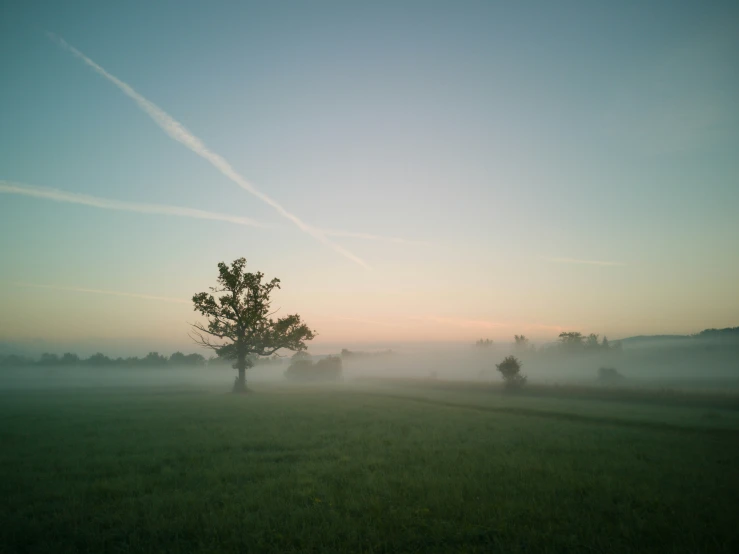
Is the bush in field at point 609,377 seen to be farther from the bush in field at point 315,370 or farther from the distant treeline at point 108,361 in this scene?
the distant treeline at point 108,361

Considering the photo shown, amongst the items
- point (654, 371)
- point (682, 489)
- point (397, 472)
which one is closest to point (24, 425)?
point (397, 472)

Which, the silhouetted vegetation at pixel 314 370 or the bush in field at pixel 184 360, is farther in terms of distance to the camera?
the bush in field at pixel 184 360

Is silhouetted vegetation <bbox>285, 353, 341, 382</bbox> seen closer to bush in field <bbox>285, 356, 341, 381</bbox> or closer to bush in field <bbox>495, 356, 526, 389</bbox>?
bush in field <bbox>285, 356, 341, 381</bbox>

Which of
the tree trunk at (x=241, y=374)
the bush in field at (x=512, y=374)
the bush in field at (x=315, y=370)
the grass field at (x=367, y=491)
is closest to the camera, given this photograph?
the grass field at (x=367, y=491)

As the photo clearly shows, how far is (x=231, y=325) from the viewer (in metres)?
55.5

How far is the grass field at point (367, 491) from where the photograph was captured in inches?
324

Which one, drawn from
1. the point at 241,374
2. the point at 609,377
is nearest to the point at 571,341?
the point at 609,377

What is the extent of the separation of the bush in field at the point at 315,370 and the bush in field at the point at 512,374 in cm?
7261

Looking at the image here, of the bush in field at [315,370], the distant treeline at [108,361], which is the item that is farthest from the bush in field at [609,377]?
the distant treeline at [108,361]

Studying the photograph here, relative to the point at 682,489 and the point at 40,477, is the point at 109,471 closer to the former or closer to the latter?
the point at 40,477

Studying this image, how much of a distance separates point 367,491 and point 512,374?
55.4 meters

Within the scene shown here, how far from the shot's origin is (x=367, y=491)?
11180mm

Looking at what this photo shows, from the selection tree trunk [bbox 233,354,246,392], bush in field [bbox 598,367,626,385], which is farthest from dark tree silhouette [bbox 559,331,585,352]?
tree trunk [bbox 233,354,246,392]

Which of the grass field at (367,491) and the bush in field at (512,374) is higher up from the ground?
the grass field at (367,491)
